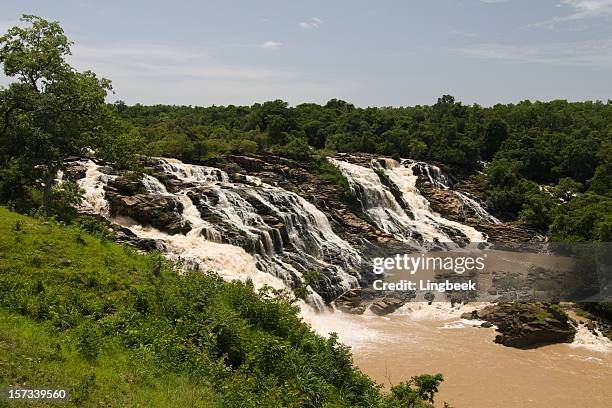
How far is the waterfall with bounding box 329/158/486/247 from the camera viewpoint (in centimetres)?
3478

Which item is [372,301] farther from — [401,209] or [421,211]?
[421,211]

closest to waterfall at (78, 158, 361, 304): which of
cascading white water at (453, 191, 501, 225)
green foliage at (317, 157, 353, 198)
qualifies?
green foliage at (317, 157, 353, 198)

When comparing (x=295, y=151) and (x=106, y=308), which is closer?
(x=106, y=308)

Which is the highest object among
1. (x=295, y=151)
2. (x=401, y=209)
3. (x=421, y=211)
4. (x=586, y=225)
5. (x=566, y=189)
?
(x=295, y=151)

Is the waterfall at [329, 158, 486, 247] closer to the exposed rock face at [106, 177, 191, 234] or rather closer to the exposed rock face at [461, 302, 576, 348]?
the exposed rock face at [461, 302, 576, 348]

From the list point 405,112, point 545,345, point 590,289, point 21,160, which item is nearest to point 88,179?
point 21,160

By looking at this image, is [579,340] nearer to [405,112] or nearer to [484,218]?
[484,218]

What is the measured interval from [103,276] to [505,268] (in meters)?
25.3

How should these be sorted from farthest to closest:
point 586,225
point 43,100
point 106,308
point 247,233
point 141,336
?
point 586,225
point 247,233
point 43,100
point 106,308
point 141,336

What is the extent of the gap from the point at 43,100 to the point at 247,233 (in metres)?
10.8

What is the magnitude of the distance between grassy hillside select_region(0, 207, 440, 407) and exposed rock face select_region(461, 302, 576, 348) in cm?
1129

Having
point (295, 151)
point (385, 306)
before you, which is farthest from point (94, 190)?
point (295, 151)

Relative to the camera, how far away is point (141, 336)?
9141 millimetres

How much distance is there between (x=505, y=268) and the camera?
3050 centimetres
